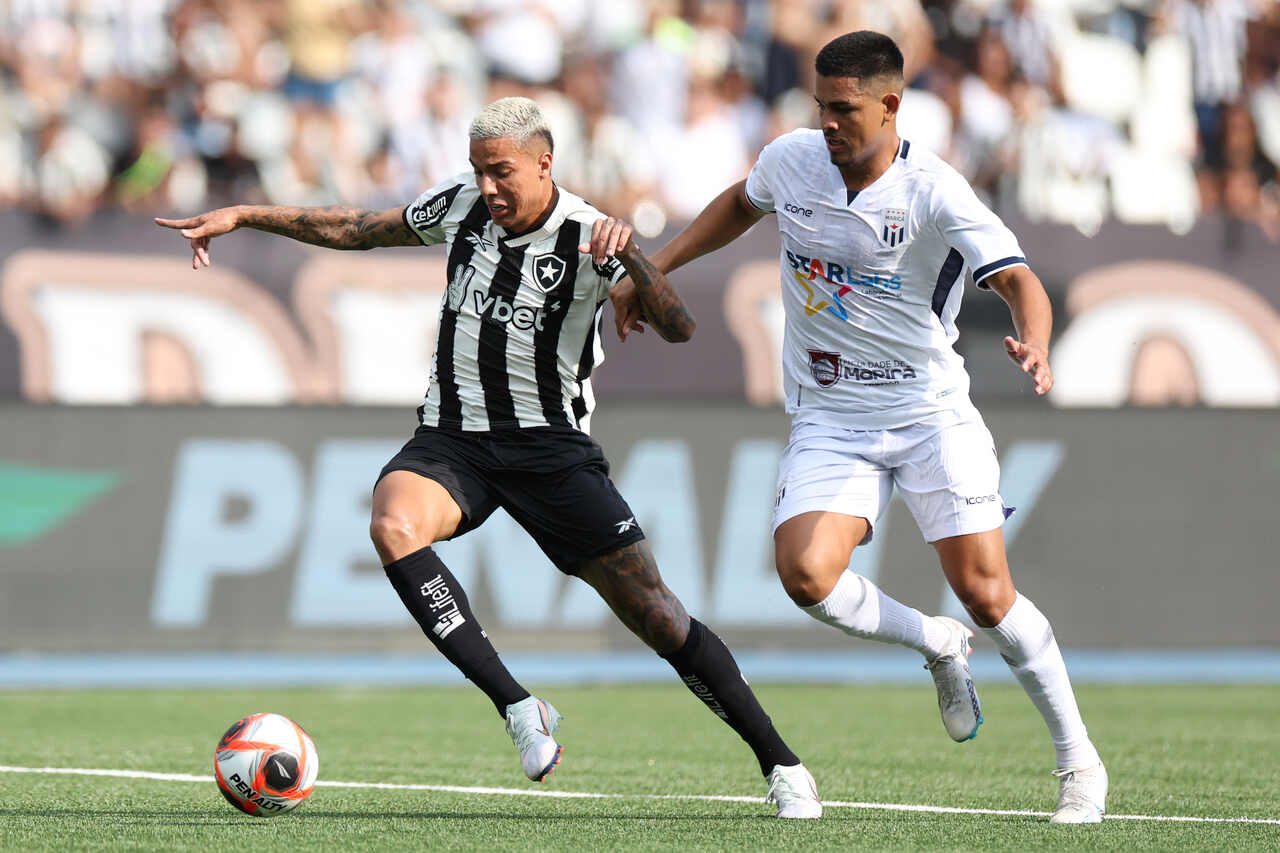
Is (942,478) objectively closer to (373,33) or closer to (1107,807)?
(1107,807)

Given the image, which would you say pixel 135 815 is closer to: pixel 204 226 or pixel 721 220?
pixel 204 226

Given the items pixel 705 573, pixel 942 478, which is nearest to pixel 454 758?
pixel 942 478

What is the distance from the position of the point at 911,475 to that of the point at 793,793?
1138mm

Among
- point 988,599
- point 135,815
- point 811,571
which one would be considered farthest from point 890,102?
point 135,815

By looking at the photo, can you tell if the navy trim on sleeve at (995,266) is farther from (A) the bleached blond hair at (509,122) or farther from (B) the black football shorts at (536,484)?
(A) the bleached blond hair at (509,122)

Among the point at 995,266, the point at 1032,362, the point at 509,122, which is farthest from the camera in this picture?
the point at 509,122

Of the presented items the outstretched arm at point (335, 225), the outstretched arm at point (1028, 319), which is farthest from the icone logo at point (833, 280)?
the outstretched arm at point (335, 225)

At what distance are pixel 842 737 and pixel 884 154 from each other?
3.69m

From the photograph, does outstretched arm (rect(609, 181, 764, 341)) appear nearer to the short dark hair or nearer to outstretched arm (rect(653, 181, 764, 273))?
outstretched arm (rect(653, 181, 764, 273))

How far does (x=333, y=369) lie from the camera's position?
12.7 meters

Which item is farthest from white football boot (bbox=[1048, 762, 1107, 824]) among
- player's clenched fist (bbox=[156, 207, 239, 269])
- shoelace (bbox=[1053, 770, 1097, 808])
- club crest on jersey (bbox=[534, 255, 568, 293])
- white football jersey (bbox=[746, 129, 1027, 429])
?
player's clenched fist (bbox=[156, 207, 239, 269])

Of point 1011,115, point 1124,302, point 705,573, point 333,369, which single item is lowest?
point 705,573

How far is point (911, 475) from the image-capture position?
248 inches

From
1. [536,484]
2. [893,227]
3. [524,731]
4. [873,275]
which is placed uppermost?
[893,227]
